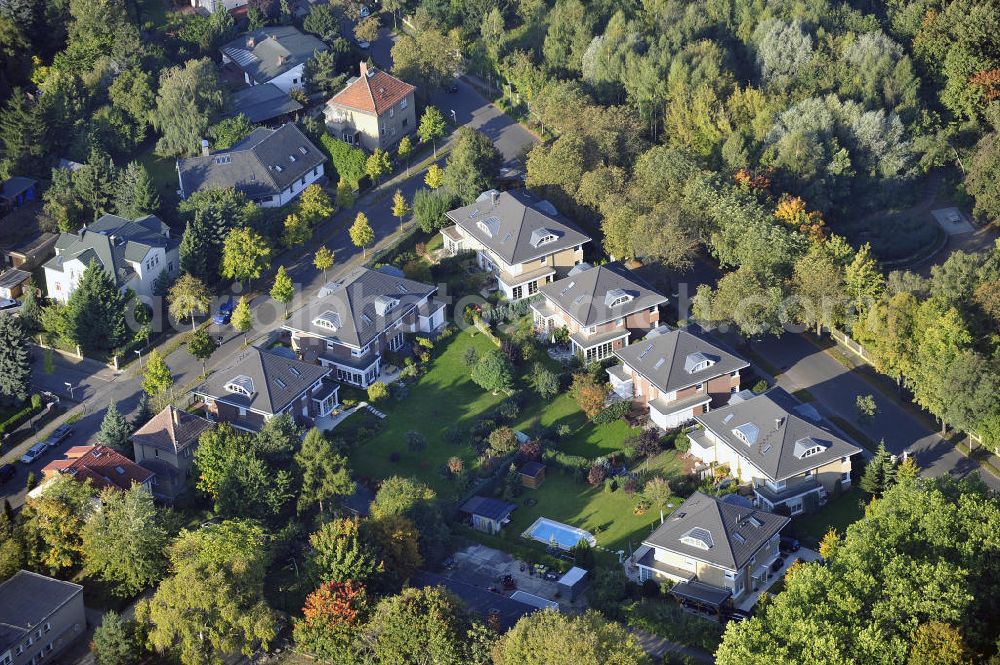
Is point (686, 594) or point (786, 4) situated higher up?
point (786, 4)

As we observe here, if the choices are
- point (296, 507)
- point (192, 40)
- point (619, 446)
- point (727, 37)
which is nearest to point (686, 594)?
point (619, 446)

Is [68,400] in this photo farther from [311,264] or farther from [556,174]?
[556,174]

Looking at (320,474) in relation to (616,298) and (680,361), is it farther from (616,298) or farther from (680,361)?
(616,298)

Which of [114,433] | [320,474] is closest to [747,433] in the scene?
[320,474]

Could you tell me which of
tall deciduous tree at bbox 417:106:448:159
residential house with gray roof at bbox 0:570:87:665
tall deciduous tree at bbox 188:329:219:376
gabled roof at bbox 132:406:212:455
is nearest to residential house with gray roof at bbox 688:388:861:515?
gabled roof at bbox 132:406:212:455

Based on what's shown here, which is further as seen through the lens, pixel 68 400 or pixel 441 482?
pixel 68 400

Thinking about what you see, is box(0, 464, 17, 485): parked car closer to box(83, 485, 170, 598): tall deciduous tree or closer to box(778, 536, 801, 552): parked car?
box(83, 485, 170, 598): tall deciduous tree
